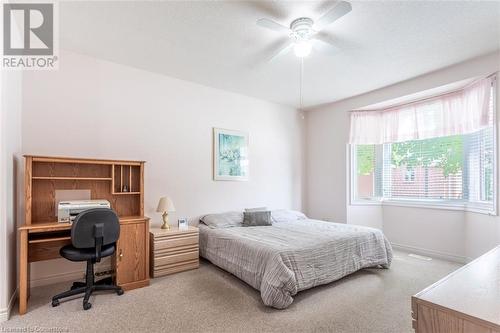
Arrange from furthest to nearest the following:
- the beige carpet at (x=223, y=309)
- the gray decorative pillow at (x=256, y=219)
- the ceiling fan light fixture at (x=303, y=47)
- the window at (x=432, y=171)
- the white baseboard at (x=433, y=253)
Answer: the gray decorative pillow at (x=256, y=219) < the white baseboard at (x=433, y=253) < the window at (x=432, y=171) < the ceiling fan light fixture at (x=303, y=47) < the beige carpet at (x=223, y=309)

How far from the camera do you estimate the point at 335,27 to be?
8.32 feet

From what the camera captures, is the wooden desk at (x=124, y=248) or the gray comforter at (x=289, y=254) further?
the wooden desk at (x=124, y=248)

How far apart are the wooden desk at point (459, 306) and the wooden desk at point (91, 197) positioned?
2739 mm

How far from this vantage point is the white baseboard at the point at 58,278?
2.81 meters

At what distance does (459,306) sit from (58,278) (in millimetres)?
3655

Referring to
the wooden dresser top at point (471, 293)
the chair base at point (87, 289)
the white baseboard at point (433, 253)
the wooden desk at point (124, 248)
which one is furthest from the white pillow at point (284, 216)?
the wooden dresser top at point (471, 293)

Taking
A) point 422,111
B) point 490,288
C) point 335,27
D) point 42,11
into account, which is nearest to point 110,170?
point 42,11

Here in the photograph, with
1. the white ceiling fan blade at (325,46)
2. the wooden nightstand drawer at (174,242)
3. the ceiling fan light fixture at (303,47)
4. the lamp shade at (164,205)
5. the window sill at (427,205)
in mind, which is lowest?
the wooden nightstand drawer at (174,242)

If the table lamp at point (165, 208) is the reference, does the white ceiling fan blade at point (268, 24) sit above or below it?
above

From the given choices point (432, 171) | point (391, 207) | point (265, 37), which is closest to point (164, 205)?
point (265, 37)

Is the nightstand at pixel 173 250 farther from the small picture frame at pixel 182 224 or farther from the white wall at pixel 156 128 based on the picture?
the white wall at pixel 156 128

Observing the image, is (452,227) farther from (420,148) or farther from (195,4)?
(195,4)

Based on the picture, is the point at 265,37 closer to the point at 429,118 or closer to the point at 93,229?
the point at 93,229

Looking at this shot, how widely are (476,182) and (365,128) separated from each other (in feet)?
5.91
